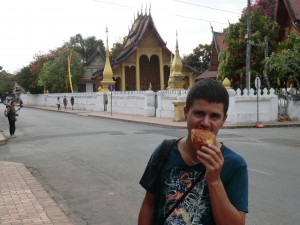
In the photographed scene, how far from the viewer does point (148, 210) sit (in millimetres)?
2262

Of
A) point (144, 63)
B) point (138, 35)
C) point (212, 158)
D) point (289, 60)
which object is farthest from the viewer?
point (144, 63)

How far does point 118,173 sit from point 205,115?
6.57 m

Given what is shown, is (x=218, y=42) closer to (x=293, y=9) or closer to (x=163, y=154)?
(x=293, y=9)

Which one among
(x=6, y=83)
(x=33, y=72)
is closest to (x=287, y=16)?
(x=33, y=72)

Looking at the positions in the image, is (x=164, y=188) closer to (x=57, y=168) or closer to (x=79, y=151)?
(x=57, y=168)

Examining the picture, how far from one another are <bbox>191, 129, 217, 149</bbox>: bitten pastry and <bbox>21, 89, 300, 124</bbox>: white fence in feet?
64.9

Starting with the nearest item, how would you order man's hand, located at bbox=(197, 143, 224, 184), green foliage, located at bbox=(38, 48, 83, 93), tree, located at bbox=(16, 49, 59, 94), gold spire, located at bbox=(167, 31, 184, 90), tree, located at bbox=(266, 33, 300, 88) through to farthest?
man's hand, located at bbox=(197, 143, 224, 184)
tree, located at bbox=(266, 33, 300, 88)
gold spire, located at bbox=(167, 31, 184, 90)
green foliage, located at bbox=(38, 48, 83, 93)
tree, located at bbox=(16, 49, 59, 94)

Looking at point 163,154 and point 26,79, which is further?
point 26,79

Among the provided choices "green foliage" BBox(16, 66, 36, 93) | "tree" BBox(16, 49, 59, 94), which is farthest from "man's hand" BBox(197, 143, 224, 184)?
"green foliage" BBox(16, 66, 36, 93)

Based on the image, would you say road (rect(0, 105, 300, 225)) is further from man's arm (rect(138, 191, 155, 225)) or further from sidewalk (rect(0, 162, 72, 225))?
man's arm (rect(138, 191, 155, 225))

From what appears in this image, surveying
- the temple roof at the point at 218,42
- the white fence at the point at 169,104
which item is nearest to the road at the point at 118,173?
the white fence at the point at 169,104

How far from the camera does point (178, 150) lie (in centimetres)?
213

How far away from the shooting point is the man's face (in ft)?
6.46

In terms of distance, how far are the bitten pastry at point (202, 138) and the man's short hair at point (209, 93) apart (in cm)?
21
